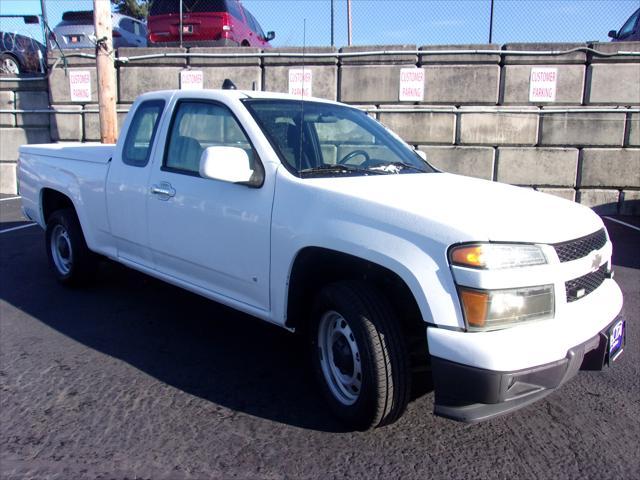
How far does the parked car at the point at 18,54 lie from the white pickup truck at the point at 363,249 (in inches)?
404

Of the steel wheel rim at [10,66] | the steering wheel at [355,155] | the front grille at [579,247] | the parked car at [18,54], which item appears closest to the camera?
the front grille at [579,247]

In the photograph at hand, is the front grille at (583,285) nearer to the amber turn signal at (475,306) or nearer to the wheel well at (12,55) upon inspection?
the amber turn signal at (475,306)

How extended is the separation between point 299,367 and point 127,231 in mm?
1820

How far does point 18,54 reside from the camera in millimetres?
13164

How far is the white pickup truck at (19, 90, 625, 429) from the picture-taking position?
2.47 m

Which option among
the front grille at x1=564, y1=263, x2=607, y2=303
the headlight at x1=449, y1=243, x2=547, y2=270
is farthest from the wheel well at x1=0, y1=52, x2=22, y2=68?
Answer: the front grille at x1=564, y1=263, x2=607, y2=303

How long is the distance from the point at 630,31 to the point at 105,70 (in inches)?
389

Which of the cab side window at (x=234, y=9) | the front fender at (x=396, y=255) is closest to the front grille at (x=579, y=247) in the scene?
the front fender at (x=396, y=255)

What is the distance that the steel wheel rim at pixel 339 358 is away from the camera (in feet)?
9.86

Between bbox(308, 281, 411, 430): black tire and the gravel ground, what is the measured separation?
0.15 m

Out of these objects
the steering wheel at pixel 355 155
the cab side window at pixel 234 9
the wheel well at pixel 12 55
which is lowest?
the steering wheel at pixel 355 155

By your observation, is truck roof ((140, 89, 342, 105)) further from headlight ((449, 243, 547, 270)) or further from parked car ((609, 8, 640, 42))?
parked car ((609, 8, 640, 42))

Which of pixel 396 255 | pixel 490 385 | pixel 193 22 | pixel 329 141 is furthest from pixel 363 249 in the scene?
pixel 193 22

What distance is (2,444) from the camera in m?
2.86
